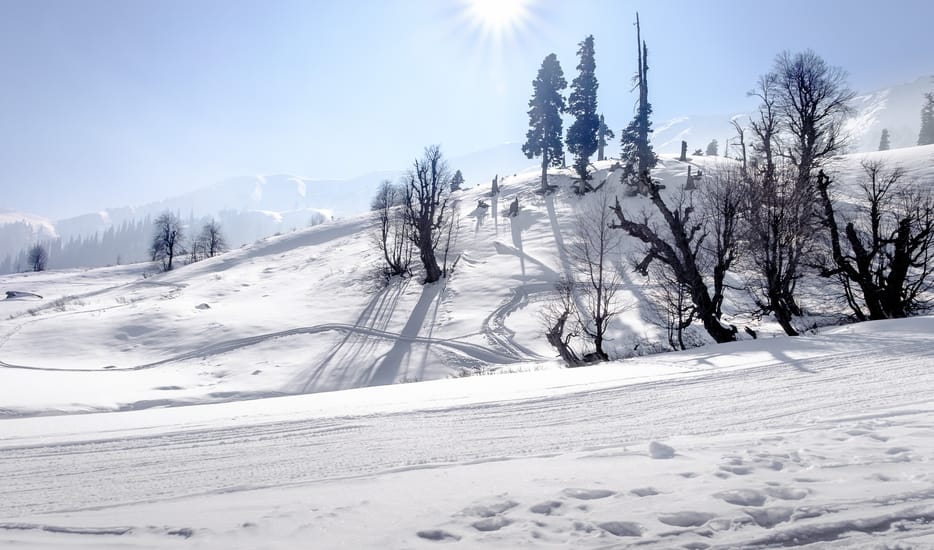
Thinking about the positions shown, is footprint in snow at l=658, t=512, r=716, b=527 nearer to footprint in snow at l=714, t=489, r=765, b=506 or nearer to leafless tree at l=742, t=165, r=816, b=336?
footprint in snow at l=714, t=489, r=765, b=506

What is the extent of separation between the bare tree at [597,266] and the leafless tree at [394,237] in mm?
11224

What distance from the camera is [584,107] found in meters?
44.4

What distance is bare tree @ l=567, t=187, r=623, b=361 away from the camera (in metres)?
13.3

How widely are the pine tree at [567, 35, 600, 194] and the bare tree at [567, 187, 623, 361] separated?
5.93m

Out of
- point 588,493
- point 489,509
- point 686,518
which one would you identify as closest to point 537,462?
point 588,493

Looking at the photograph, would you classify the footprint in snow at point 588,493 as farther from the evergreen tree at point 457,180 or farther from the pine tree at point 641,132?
the evergreen tree at point 457,180

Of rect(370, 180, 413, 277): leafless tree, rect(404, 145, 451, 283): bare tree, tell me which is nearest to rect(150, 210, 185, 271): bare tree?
rect(370, 180, 413, 277): leafless tree

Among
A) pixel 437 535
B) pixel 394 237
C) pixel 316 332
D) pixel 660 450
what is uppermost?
pixel 394 237

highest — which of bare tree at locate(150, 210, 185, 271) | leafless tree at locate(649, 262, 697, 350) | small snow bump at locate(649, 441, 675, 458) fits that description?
bare tree at locate(150, 210, 185, 271)

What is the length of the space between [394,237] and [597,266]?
1926 cm

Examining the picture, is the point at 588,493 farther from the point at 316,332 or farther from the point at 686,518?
the point at 316,332

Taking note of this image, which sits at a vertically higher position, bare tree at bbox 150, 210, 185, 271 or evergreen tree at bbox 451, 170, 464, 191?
evergreen tree at bbox 451, 170, 464, 191

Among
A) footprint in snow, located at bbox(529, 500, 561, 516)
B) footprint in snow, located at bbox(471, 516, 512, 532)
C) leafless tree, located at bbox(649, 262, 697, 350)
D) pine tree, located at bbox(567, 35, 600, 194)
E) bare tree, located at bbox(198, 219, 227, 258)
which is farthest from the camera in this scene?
bare tree, located at bbox(198, 219, 227, 258)

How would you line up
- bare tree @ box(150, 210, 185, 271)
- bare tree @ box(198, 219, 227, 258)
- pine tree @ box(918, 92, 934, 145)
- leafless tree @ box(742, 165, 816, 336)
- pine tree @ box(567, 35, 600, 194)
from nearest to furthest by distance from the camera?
leafless tree @ box(742, 165, 816, 336), pine tree @ box(567, 35, 600, 194), bare tree @ box(150, 210, 185, 271), pine tree @ box(918, 92, 934, 145), bare tree @ box(198, 219, 227, 258)
